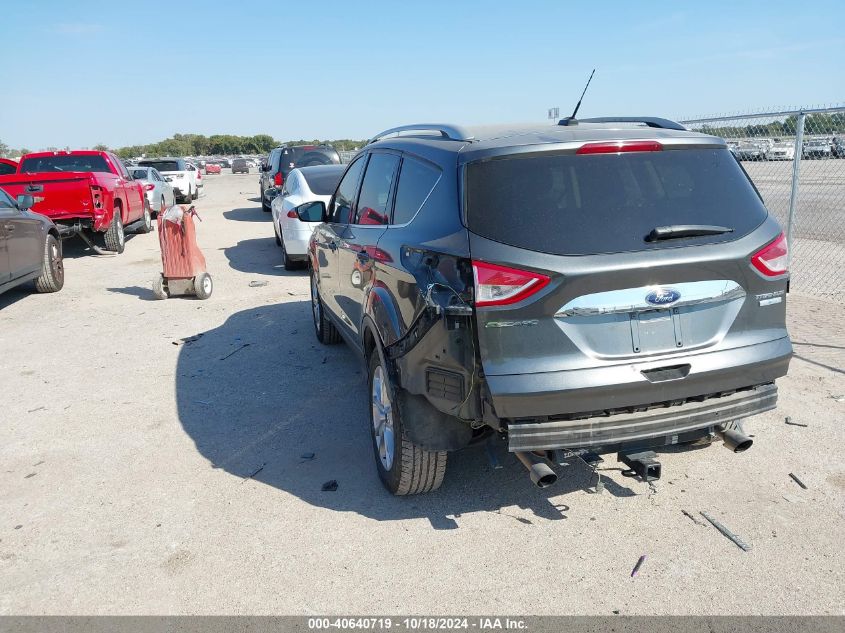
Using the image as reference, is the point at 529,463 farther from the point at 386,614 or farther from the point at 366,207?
the point at 366,207

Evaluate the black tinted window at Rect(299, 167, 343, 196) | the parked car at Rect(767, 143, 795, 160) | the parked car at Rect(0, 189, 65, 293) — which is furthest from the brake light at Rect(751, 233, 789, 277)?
the parked car at Rect(0, 189, 65, 293)

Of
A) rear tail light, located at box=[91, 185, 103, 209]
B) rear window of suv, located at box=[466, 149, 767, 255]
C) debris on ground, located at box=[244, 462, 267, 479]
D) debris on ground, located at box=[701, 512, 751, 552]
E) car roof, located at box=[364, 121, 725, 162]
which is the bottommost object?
debris on ground, located at box=[244, 462, 267, 479]

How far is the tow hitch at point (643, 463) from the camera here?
11.3 ft

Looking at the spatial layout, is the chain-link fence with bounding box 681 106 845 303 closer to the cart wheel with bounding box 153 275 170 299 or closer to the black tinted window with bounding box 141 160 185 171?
the cart wheel with bounding box 153 275 170 299

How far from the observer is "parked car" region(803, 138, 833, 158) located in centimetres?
859

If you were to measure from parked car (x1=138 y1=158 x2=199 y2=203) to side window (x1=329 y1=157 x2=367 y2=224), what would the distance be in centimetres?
2002

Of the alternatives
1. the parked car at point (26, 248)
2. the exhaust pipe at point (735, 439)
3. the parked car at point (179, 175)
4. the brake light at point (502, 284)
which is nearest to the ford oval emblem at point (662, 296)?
the brake light at point (502, 284)

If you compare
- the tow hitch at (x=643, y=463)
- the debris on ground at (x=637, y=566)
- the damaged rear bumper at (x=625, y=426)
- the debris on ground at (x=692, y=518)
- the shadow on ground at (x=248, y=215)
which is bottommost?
the shadow on ground at (x=248, y=215)

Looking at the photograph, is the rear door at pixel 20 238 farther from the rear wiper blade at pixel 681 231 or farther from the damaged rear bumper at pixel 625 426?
the rear wiper blade at pixel 681 231

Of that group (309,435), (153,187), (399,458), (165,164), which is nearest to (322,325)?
(309,435)

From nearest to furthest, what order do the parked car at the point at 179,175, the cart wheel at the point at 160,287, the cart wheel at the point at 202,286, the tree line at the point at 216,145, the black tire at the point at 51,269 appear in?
the cart wheel at the point at 202,286
the cart wheel at the point at 160,287
the black tire at the point at 51,269
the parked car at the point at 179,175
the tree line at the point at 216,145

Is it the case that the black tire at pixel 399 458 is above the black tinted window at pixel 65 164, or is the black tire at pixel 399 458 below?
below

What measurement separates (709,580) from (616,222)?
1676 millimetres

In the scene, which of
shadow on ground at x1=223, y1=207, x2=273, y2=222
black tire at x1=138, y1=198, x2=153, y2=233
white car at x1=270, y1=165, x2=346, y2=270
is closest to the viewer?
white car at x1=270, y1=165, x2=346, y2=270
